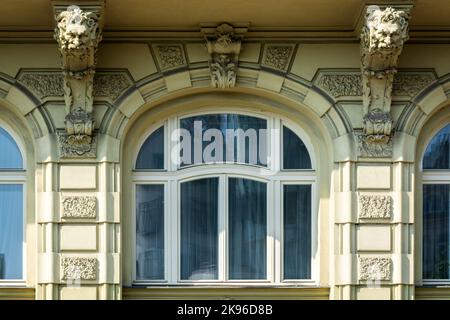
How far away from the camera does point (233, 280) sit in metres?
15.5

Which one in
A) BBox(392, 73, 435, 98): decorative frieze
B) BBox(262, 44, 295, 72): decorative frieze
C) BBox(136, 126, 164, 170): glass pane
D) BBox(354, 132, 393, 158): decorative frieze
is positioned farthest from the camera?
BBox(136, 126, 164, 170): glass pane

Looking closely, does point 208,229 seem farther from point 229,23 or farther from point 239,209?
point 229,23

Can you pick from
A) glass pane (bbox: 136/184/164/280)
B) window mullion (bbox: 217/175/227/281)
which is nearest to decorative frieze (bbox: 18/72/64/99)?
glass pane (bbox: 136/184/164/280)

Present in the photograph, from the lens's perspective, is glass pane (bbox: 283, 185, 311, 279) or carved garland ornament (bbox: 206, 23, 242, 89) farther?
glass pane (bbox: 283, 185, 311, 279)

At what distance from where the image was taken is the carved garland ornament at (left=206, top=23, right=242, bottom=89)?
1532 cm

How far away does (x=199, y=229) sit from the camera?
1555cm

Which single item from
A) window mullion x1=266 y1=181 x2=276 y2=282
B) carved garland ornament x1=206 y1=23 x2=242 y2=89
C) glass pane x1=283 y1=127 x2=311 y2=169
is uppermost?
carved garland ornament x1=206 y1=23 x2=242 y2=89

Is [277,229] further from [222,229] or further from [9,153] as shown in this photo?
[9,153]

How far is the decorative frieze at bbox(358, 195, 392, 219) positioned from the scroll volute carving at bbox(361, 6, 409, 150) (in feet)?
1.93

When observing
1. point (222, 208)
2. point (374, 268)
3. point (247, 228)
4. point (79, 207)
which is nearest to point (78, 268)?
point (79, 207)

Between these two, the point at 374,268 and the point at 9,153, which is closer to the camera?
the point at 374,268

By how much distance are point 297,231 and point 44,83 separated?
3.06 meters

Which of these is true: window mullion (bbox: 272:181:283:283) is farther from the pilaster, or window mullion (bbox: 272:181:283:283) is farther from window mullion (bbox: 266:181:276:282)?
the pilaster

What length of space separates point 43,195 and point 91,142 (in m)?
0.73
